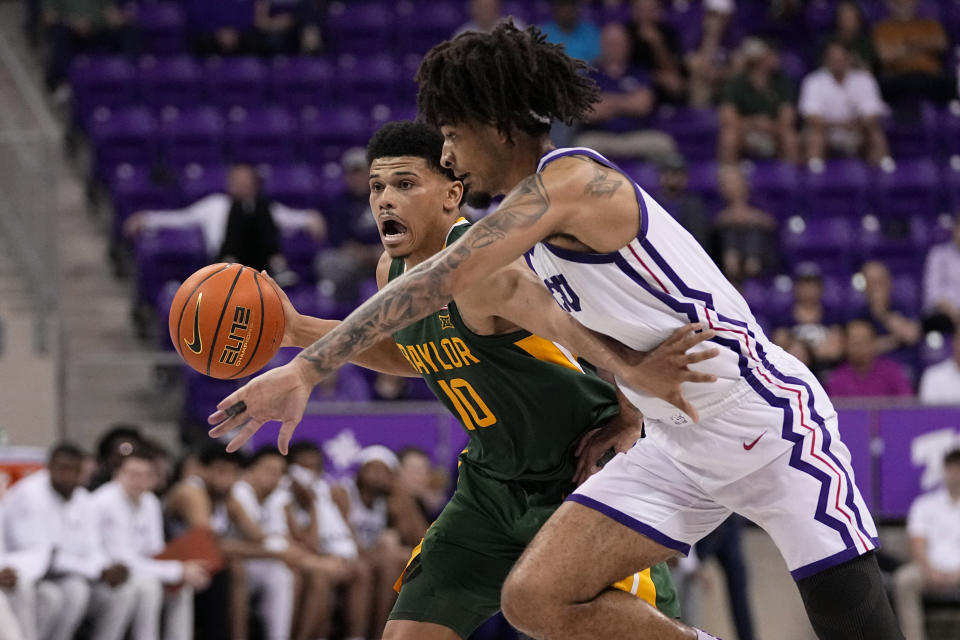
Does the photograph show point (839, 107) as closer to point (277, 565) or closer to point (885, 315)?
point (885, 315)

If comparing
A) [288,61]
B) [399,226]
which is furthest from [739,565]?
[288,61]

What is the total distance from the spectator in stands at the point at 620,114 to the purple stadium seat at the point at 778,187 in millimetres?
817

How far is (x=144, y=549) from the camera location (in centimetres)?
895

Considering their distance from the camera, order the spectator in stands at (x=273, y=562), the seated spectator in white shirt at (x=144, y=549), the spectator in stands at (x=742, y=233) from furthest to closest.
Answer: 1. the spectator in stands at (x=742, y=233)
2. the spectator in stands at (x=273, y=562)
3. the seated spectator in white shirt at (x=144, y=549)

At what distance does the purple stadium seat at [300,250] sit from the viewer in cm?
1201

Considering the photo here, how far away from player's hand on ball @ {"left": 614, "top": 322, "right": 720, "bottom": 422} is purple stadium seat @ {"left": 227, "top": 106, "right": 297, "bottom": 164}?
9659 millimetres

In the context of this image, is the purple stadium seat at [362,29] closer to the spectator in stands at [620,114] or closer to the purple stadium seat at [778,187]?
the spectator in stands at [620,114]

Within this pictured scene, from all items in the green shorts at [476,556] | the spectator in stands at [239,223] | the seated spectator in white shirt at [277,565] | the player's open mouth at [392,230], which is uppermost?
the player's open mouth at [392,230]

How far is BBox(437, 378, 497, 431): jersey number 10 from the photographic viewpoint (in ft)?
15.4

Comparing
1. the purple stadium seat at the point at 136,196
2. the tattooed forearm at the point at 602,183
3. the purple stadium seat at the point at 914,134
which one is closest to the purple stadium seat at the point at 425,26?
the purple stadium seat at the point at 136,196

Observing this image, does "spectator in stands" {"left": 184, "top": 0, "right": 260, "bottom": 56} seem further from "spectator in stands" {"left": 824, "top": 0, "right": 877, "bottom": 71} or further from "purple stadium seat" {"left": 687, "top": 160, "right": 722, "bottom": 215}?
"spectator in stands" {"left": 824, "top": 0, "right": 877, "bottom": 71}

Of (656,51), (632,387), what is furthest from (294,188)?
(632,387)

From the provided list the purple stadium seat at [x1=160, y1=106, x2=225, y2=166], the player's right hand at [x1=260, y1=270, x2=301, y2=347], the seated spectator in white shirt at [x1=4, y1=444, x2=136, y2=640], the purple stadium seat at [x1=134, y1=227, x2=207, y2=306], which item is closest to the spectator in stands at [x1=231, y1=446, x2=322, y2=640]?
the seated spectator in white shirt at [x1=4, y1=444, x2=136, y2=640]

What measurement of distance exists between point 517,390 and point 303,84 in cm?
950
